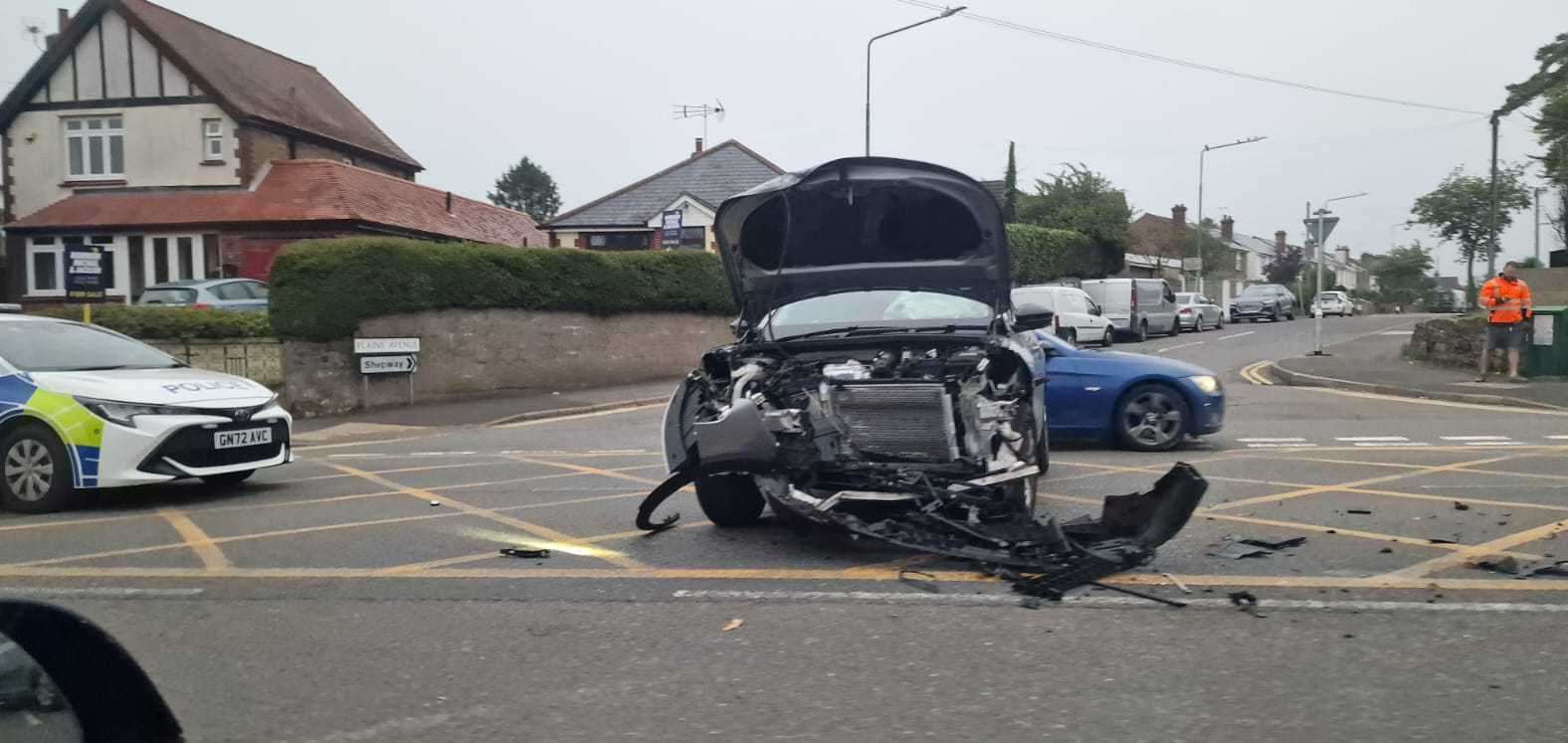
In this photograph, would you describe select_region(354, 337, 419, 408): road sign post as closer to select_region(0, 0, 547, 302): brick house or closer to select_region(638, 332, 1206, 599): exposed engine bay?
select_region(0, 0, 547, 302): brick house

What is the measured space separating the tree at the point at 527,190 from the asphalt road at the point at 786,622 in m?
83.8

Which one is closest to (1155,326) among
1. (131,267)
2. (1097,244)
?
(1097,244)

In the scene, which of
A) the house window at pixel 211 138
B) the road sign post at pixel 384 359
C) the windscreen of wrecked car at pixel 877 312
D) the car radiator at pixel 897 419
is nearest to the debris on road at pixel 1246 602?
the car radiator at pixel 897 419

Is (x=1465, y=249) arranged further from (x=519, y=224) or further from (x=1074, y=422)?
(x=1074, y=422)

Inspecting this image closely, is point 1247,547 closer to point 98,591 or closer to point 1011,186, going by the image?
point 98,591

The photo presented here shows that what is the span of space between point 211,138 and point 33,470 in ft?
82.6

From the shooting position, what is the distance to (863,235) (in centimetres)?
741

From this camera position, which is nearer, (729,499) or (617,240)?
(729,499)

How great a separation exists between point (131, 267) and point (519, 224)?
12279mm

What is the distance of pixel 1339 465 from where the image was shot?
31.2 ft

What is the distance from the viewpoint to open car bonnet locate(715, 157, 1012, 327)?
704cm

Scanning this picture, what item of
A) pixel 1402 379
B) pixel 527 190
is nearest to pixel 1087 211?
pixel 1402 379

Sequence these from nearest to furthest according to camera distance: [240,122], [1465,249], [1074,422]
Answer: [1074,422]
[240,122]
[1465,249]

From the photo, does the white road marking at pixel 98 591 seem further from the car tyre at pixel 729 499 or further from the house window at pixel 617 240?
the house window at pixel 617 240
